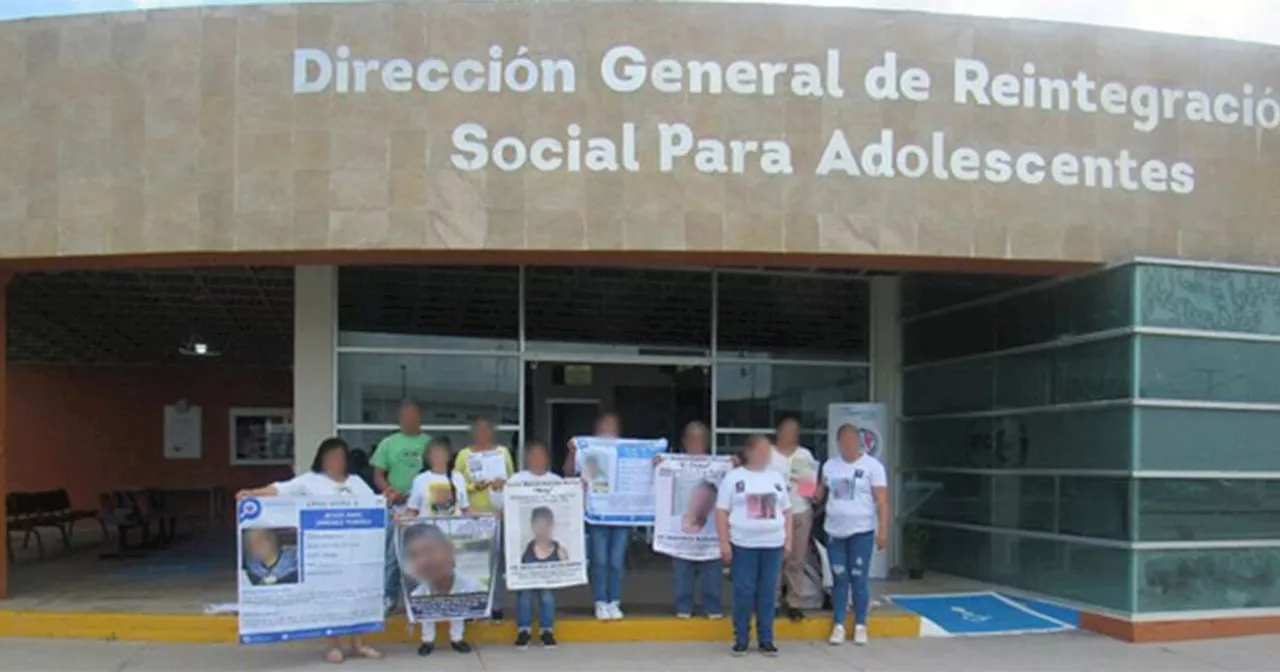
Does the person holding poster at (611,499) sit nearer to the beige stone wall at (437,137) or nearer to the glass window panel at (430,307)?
the beige stone wall at (437,137)

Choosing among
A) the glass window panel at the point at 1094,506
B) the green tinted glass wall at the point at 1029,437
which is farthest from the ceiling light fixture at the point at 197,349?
the glass window panel at the point at 1094,506

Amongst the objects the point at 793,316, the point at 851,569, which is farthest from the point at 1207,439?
the point at 793,316

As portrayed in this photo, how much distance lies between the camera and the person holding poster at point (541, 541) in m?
8.50

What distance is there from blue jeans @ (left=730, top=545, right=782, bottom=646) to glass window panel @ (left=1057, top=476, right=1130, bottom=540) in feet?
10.1

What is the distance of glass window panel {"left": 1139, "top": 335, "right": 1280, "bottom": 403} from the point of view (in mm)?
9250

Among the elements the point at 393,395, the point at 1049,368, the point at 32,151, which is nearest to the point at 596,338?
the point at 393,395

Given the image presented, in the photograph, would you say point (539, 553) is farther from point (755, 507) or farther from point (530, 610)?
point (755, 507)

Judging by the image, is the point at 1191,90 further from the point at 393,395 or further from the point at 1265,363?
the point at 393,395

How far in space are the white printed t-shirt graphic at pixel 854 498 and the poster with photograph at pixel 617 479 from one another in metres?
1.49

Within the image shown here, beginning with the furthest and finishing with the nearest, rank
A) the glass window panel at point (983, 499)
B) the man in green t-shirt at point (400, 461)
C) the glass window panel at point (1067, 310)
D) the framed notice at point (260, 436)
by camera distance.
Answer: the framed notice at point (260, 436) → the glass window panel at point (983, 499) → the glass window panel at point (1067, 310) → the man in green t-shirt at point (400, 461)

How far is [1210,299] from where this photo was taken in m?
9.57

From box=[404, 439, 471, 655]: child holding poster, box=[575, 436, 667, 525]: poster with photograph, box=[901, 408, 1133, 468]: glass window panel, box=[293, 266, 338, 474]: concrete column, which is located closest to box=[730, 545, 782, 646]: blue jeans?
box=[575, 436, 667, 525]: poster with photograph

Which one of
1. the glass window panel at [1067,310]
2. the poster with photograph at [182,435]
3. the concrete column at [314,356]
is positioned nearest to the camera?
the glass window panel at [1067,310]

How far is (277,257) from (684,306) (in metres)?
4.58
